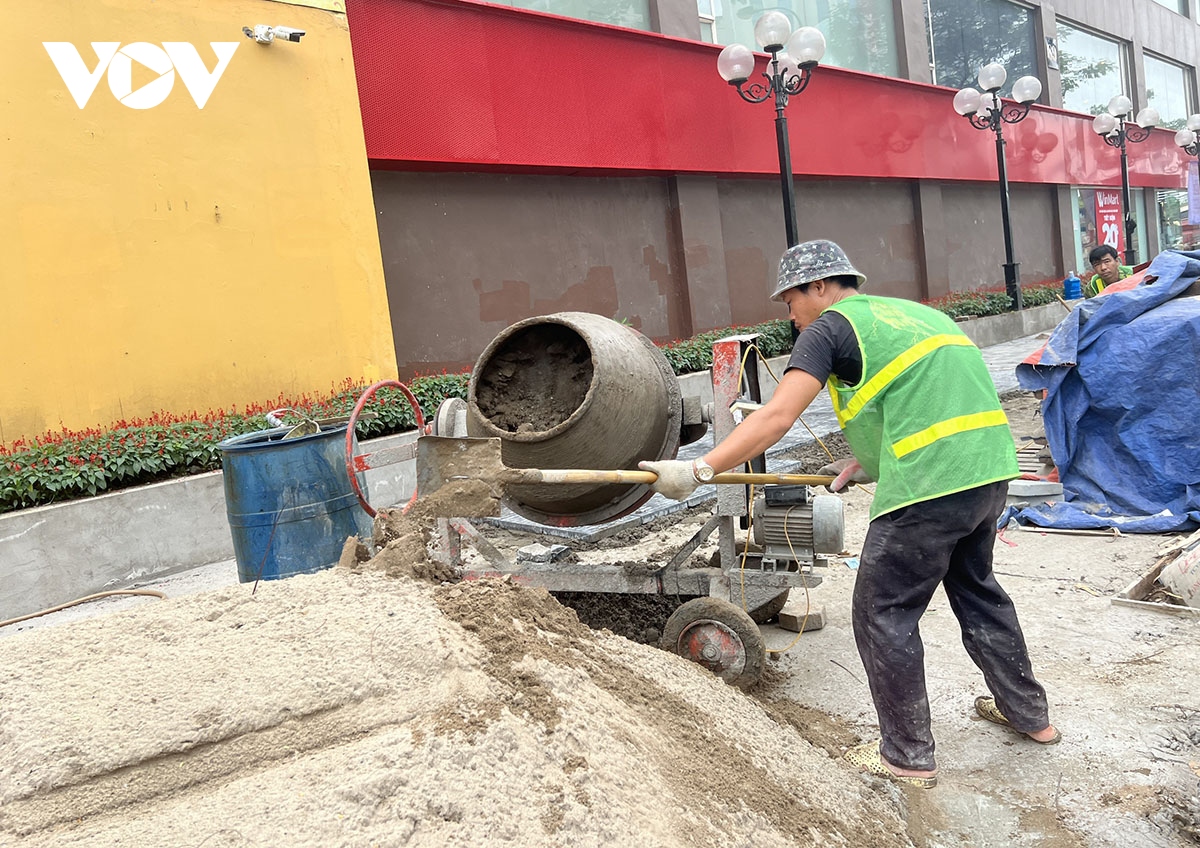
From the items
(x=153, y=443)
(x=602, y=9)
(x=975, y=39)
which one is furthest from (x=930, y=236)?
(x=153, y=443)

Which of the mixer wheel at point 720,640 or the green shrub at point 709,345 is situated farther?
the green shrub at point 709,345

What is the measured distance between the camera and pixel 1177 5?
26.4 meters

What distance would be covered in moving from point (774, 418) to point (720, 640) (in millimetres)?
1142

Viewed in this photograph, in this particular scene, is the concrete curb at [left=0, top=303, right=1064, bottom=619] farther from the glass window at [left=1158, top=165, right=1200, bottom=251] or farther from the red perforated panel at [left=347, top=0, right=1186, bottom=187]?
the glass window at [left=1158, top=165, right=1200, bottom=251]

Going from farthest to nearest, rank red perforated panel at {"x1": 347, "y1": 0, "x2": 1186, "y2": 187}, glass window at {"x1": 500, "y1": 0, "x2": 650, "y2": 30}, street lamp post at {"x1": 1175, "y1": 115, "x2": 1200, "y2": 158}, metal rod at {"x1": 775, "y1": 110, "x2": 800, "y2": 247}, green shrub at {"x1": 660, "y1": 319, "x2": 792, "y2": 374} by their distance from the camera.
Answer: street lamp post at {"x1": 1175, "y1": 115, "x2": 1200, "y2": 158} < glass window at {"x1": 500, "y1": 0, "x2": 650, "y2": 30} < green shrub at {"x1": 660, "y1": 319, "x2": 792, "y2": 374} < metal rod at {"x1": 775, "y1": 110, "x2": 800, "y2": 247} < red perforated panel at {"x1": 347, "y1": 0, "x2": 1186, "y2": 187}

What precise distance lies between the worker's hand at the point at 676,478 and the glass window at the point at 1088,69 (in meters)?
22.3

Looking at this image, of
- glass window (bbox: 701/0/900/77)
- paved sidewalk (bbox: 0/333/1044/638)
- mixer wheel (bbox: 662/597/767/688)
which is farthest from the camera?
glass window (bbox: 701/0/900/77)

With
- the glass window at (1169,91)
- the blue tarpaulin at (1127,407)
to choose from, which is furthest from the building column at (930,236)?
the glass window at (1169,91)

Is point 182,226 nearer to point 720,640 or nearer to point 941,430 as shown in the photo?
point 720,640

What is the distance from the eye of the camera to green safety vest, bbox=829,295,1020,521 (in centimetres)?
257

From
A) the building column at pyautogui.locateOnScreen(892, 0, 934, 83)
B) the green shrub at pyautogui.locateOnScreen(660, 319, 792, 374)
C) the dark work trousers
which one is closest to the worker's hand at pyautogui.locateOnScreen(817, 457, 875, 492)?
the dark work trousers

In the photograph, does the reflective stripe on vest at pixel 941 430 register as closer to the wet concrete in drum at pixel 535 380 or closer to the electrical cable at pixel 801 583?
the electrical cable at pixel 801 583

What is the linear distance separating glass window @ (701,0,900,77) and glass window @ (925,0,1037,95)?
163cm

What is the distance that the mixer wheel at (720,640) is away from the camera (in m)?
3.26
